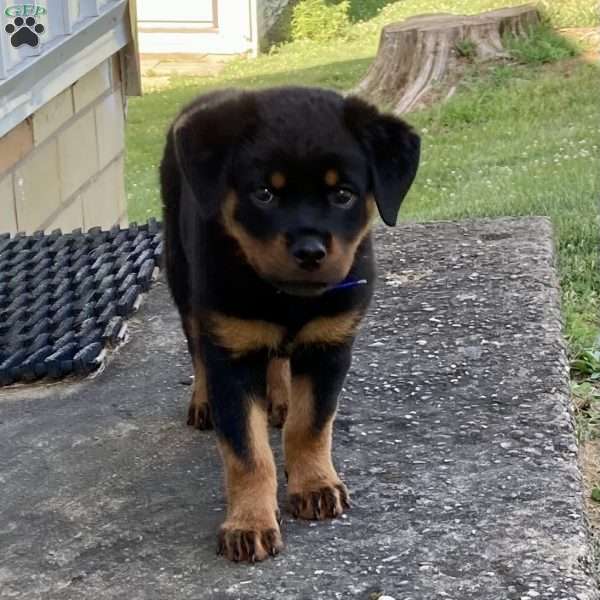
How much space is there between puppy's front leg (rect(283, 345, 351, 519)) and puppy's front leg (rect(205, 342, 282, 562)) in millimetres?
97

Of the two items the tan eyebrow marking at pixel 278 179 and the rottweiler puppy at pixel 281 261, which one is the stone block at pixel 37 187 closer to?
the rottweiler puppy at pixel 281 261

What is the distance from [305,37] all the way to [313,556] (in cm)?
1621

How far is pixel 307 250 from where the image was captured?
94.2 inches

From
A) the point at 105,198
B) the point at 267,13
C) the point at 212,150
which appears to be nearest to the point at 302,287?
the point at 212,150

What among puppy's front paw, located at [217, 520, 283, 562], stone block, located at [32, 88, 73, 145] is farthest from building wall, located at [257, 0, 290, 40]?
puppy's front paw, located at [217, 520, 283, 562]

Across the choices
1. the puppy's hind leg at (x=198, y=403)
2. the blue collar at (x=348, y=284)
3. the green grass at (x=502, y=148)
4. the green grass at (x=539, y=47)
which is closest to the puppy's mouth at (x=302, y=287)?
the blue collar at (x=348, y=284)

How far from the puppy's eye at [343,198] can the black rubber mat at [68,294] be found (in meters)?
1.40

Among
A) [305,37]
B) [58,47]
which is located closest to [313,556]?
[58,47]

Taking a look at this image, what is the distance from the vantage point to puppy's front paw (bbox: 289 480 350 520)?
270 cm

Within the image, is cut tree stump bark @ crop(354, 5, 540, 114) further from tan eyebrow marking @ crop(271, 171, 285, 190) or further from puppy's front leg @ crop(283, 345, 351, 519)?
tan eyebrow marking @ crop(271, 171, 285, 190)

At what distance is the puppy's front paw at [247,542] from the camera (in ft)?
8.26

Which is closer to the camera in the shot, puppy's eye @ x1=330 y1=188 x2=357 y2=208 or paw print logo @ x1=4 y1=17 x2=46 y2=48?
puppy's eye @ x1=330 y1=188 x2=357 y2=208

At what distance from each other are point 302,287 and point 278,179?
9.5 inches

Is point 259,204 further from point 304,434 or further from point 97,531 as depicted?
point 97,531
